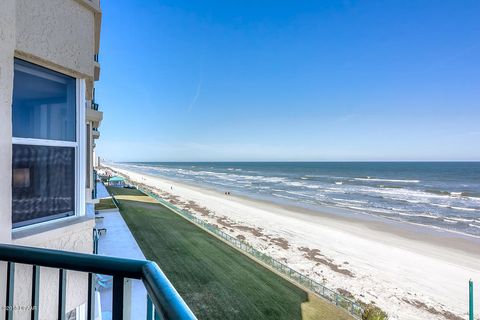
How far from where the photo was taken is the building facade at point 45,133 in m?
1.89

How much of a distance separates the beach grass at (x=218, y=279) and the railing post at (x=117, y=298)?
713 cm

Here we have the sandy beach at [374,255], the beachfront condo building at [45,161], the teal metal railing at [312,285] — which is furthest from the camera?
the sandy beach at [374,255]

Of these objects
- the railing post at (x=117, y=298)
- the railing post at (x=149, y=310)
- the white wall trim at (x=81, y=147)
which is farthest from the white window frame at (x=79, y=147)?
the railing post at (x=149, y=310)

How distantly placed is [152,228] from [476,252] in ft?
62.6

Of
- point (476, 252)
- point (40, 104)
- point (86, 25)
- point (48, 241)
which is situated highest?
point (86, 25)

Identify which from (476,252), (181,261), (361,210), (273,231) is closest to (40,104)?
(181,261)

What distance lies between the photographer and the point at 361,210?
1043 inches

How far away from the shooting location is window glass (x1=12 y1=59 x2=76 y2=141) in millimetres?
2072

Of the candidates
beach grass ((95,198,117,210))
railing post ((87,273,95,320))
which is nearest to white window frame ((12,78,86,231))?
railing post ((87,273,95,320))

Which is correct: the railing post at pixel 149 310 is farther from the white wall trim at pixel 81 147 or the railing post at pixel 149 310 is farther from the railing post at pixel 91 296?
the white wall trim at pixel 81 147


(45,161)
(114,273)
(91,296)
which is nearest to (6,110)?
(45,161)

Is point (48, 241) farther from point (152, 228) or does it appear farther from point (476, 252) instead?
point (476, 252)

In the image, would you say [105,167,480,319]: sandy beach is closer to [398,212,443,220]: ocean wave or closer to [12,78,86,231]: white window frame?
[398,212,443,220]: ocean wave

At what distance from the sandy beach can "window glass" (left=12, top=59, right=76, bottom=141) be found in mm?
11497
